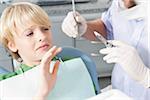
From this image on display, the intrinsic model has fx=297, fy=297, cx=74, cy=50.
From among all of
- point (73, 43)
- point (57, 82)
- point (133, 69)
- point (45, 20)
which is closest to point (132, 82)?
point (133, 69)

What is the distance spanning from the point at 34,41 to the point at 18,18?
4.6 inches

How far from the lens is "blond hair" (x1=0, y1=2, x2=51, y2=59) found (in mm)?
1201

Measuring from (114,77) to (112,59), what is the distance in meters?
0.33

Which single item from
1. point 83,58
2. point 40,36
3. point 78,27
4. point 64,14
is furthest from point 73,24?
point 64,14

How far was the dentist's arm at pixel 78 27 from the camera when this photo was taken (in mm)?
1418

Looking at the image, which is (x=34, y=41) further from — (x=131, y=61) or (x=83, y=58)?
(x=131, y=61)

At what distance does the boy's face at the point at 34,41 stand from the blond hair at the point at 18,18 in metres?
0.02

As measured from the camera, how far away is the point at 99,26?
1.53 m

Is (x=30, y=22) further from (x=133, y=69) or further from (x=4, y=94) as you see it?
(x=133, y=69)

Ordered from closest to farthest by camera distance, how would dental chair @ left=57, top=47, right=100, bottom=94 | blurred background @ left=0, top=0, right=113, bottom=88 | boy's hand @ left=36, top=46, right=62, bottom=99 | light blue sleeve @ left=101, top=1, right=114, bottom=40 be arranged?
boy's hand @ left=36, top=46, right=62, bottom=99 < dental chair @ left=57, top=47, right=100, bottom=94 < light blue sleeve @ left=101, top=1, right=114, bottom=40 < blurred background @ left=0, top=0, right=113, bottom=88

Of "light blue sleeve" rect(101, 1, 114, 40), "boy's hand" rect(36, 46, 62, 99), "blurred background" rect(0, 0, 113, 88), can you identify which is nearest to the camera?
"boy's hand" rect(36, 46, 62, 99)

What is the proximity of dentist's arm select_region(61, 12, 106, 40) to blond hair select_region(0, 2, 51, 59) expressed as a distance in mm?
201

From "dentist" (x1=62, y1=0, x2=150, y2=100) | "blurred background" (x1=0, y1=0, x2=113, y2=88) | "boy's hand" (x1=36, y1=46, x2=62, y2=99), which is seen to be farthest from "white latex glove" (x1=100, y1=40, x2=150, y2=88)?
"blurred background" (x1=0, y1=0, x2=113, y2=88)

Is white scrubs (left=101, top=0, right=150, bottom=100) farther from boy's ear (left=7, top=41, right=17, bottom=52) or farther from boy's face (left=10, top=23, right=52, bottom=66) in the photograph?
boy's ear (left=7, top=41, right=17, bottom=52)
